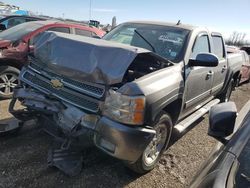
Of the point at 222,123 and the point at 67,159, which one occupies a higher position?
the point at 222,123

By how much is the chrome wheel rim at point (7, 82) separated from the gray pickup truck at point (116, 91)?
183 cm

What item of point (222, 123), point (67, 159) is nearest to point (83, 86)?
point (67, 159)

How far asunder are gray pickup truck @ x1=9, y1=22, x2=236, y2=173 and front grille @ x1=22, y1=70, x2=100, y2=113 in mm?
11

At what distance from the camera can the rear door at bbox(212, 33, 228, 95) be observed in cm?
553

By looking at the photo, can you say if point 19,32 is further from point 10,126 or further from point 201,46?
point 201,46

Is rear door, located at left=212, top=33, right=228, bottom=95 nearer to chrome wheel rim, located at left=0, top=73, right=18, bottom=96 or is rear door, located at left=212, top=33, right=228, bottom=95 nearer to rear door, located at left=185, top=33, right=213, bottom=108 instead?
rear door, located at left=185, top=33, right=213, bottom=108

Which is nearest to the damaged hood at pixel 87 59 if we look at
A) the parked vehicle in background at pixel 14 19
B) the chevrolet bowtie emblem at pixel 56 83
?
the chevrolet bowtie emblem at pixel 56 83

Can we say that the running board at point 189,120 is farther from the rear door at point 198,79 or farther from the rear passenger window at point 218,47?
the rear passenger window at point 218,47

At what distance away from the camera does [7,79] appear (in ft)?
18.4

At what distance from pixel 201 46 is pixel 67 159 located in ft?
9.40

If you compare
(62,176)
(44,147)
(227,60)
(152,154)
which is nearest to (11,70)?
(44,147)

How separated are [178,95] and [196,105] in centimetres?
130

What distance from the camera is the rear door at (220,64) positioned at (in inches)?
218

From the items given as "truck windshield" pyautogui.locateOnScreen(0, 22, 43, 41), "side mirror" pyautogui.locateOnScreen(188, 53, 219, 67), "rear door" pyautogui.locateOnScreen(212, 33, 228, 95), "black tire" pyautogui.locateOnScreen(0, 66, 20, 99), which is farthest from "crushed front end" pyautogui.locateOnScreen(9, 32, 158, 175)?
"rear door" pyautogui.locateOnScreen(212, 33, 228, 95)
